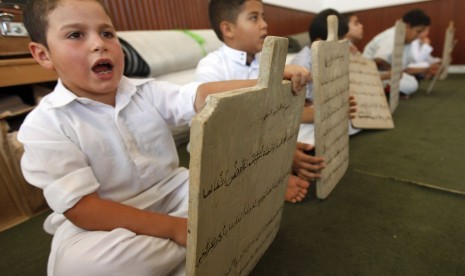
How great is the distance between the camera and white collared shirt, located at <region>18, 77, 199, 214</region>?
1.58 ft

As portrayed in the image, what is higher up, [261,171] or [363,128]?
[261,171]

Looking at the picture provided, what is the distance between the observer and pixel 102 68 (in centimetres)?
55

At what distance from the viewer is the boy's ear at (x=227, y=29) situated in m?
1.03

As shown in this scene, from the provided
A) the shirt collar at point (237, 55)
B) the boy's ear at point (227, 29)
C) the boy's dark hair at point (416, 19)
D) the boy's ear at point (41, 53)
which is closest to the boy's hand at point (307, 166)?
the shirt collar at point (237, 55)

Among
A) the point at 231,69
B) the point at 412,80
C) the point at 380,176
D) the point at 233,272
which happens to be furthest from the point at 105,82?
the point at 412,80

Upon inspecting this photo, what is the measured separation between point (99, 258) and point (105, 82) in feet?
1.02

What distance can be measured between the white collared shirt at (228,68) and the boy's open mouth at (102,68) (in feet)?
1.58

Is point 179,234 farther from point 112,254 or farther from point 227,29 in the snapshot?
point 227,29

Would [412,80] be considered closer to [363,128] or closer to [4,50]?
[363,128]

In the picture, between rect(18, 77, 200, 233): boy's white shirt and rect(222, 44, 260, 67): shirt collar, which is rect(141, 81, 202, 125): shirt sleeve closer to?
rect(18, 77, 200, 233): boy's white shirt

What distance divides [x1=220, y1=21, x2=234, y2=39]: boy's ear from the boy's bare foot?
0.56 meters

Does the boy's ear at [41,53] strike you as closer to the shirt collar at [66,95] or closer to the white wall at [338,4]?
the shirt collar at [66,95]

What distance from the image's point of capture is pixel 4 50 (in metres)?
0.93

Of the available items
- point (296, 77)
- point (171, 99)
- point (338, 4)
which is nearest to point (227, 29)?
point (171, 99)
